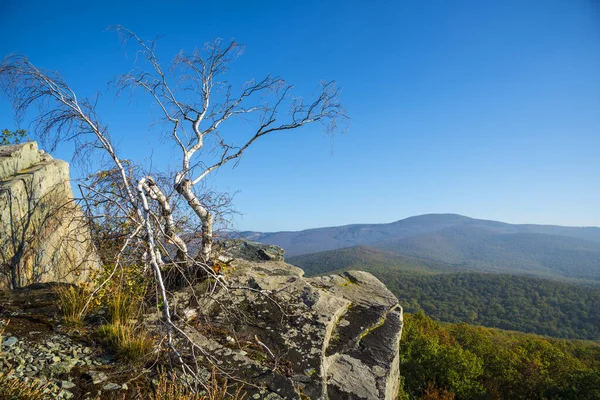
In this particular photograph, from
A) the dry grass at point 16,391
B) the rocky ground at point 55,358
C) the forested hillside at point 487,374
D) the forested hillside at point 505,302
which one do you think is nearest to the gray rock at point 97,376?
the rocky ground at point 55,358

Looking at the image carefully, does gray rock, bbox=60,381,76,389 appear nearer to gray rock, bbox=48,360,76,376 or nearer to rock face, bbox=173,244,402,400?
gray rock, bbox=48,360,76,376

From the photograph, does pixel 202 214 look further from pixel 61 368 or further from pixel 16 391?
pixel 16 391

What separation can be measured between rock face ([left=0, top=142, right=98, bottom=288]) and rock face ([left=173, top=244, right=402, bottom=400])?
3318mm

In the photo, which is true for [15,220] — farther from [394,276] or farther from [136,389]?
[394,276]

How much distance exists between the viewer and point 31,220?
8320 millimetres

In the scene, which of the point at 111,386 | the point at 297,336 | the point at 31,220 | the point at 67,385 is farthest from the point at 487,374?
the point at 31,220

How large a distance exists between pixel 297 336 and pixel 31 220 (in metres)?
7.57

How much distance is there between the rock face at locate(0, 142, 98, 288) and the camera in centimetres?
765

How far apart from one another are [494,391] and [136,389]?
28515 mm

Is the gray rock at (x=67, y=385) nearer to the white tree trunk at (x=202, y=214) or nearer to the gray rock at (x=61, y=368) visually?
the gray rock at (x=61, y=368)

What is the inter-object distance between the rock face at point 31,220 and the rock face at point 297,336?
3.32 meters

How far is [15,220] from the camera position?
7863 millimetres

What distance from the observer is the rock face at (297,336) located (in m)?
5.28

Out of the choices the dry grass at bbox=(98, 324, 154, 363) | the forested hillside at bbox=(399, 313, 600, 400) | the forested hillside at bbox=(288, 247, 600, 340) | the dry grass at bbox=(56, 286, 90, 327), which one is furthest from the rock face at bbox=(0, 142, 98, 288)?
the forested hillside at bbox=(288, 247, 600, 340)
